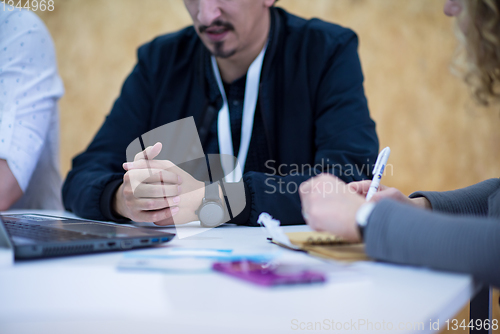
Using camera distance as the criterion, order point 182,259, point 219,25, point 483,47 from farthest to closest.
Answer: point 219,25, point 483,47, point 182,259

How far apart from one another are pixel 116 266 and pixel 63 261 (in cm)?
8

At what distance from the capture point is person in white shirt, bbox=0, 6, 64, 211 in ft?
3.62

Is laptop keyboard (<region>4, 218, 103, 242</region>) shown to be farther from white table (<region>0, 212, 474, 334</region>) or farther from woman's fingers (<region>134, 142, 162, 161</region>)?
woman's fingers (<region>134, 142, 162, 161</region>)

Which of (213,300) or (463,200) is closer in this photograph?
(213,300)

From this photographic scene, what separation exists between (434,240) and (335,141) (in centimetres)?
67

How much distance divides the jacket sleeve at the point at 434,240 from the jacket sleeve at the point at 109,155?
674mm

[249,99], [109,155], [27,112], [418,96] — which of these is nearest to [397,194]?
[249,99]

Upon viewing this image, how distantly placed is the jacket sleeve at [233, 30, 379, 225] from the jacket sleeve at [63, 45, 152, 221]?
0.34 meters

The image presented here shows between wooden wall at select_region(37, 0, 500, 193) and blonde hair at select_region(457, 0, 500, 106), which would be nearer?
blonde hair at select_region(457, 0, 500, 106)

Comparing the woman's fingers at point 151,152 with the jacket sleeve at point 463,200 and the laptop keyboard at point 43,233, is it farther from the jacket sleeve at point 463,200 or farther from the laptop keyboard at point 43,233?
the jacket sleeve at point 463,200

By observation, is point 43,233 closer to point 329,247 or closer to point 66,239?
point 66,239

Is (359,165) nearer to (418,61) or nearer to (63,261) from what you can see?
(63,261)

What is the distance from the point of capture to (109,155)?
4.10 ft

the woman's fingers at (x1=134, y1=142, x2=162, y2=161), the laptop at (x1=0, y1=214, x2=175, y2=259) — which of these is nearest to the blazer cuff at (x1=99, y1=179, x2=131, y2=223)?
the woman's fingers at (x1=134, y1=142, x2=162, y2=161)
